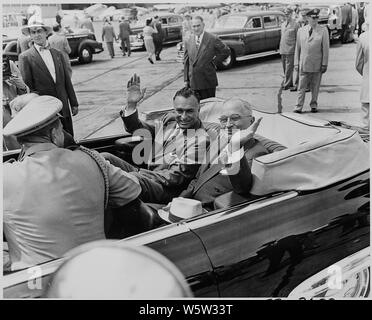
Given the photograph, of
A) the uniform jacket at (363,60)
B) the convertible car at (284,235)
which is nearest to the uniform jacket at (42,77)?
the convertible car at (284,235)

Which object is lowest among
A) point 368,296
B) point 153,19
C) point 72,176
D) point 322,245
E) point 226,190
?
point 368,296

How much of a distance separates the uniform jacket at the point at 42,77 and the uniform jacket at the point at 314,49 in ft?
7.19

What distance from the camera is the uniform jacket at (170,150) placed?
231 centimetres

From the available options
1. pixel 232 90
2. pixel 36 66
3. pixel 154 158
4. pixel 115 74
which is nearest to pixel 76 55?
pixel 115 74

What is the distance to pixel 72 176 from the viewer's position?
1.59m

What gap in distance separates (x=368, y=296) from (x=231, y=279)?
67 cm

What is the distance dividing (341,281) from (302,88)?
8.67ft

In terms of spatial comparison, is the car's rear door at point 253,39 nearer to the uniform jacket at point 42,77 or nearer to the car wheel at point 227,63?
the car wheel at point 227,63

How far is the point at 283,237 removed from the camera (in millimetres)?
1756

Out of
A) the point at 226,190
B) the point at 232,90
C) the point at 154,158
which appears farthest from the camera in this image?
the point at 232,90

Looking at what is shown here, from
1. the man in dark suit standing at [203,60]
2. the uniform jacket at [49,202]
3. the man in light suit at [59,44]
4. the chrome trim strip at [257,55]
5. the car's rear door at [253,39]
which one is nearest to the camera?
the uniform jacket at [49,202]

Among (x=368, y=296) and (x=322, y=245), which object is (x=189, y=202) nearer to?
(x=322, y=245)

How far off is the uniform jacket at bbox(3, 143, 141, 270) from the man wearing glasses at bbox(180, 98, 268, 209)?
545mm

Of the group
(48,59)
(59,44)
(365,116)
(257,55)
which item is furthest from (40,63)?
(257,55)
